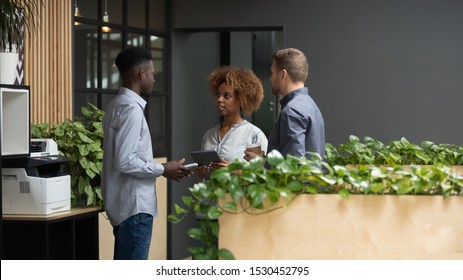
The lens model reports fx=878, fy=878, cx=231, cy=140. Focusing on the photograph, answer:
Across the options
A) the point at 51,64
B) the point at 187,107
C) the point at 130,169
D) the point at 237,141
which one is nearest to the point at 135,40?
the point at 187,107

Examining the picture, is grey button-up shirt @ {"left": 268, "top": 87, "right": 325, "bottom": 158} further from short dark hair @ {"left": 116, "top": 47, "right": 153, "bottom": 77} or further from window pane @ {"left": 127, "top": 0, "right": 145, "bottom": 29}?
window pane @ {"left": 127, "top": 0, "right": 145, "bottom": 29}

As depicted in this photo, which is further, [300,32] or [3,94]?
[300,32]

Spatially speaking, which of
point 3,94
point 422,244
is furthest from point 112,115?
point 422,244

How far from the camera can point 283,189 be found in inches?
125

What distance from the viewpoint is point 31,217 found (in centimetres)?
541

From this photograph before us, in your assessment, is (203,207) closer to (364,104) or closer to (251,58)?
(364,104)

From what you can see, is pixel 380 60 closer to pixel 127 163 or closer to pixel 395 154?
pixel 395 154

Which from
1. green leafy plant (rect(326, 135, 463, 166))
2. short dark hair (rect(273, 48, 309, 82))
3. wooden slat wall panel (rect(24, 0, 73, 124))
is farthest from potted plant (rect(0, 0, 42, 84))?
green leafy plant (rect(326, 135, 463, 166))

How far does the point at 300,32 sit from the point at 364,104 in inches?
36.4

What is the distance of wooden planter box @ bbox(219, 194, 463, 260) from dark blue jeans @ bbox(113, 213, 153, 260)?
1433 millimetres

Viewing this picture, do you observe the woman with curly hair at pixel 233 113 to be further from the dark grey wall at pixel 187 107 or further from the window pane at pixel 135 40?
the dark grey wall at pixel 187 107

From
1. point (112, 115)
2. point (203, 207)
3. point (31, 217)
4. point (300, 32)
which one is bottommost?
point (31, 217)

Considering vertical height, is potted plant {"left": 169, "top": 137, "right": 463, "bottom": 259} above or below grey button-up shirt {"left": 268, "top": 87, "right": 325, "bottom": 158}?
below

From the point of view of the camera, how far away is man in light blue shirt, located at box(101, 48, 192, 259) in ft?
15.0
